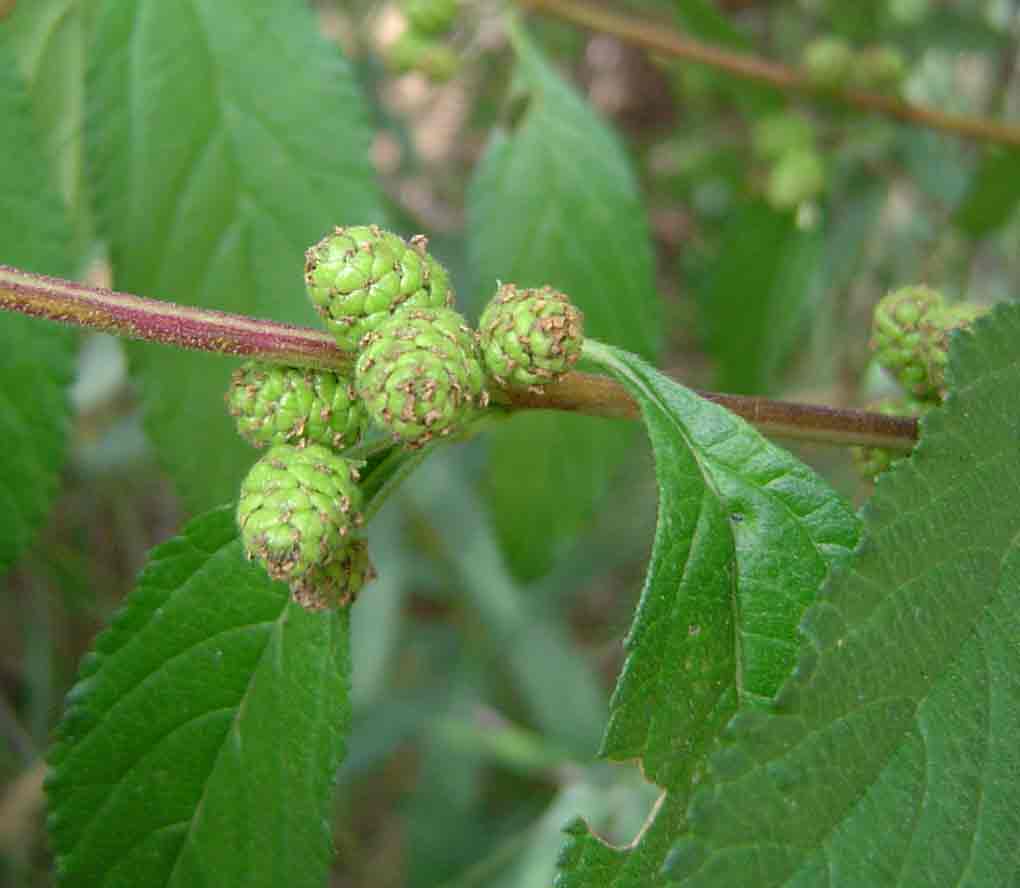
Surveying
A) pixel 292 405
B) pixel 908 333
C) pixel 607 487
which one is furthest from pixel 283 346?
pixel 607 487

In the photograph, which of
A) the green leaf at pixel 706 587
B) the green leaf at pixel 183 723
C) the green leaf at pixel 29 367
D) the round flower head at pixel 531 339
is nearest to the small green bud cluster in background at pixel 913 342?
the green leaf at pixel 706 587

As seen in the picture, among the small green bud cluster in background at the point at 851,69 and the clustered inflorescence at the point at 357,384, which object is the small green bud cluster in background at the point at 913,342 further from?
the small green bud cluster in background at the point at 851,69

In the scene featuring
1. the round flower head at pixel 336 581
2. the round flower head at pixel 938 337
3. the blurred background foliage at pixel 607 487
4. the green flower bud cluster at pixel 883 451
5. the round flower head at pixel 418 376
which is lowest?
the blurred background foliage at pixel 607 487

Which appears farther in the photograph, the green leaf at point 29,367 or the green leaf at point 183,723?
the green leaf at point 29,367

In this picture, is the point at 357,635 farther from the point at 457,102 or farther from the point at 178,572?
the point at 457,102

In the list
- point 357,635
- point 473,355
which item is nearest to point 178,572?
point 473,355

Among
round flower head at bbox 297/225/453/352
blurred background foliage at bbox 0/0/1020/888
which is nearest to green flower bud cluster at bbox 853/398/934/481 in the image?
round flower head at bbox 297/225/453/352
